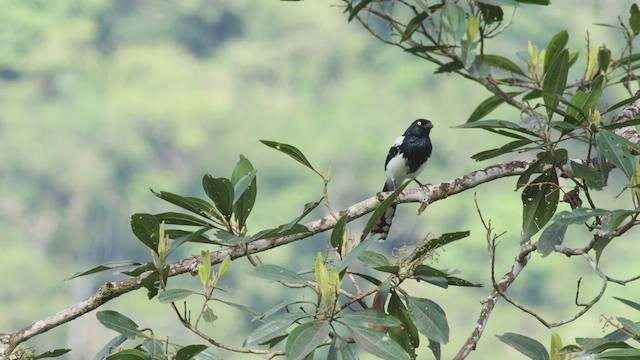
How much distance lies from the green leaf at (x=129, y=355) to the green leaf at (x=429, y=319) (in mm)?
441

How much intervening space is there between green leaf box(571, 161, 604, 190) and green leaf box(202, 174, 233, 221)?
0.63 meters

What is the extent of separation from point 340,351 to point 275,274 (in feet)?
0.59

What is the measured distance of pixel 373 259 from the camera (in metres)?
1.86

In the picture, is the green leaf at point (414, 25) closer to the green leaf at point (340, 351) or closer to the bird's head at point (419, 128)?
the green leaf at point (340, 351)

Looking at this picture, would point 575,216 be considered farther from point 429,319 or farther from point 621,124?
point 429,319

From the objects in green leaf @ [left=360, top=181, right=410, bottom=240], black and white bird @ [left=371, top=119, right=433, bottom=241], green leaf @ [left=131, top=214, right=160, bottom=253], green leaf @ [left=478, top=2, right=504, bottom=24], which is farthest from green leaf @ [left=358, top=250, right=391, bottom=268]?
black and white bird @ [left=371, top=119, right=433, bottom=241]

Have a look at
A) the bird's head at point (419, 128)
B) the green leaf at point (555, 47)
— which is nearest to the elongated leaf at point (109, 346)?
the green leaf at point (555, 47)

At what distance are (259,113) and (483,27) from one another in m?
27.1

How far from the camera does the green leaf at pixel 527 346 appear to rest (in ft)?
6.06

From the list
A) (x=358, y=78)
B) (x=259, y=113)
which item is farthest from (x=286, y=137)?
(x=358, y=78)

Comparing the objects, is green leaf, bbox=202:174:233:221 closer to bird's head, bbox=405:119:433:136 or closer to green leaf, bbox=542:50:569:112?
Answer: green leaf, bbox=542:50:569:112

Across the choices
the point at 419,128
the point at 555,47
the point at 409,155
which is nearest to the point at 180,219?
the point at 555,47

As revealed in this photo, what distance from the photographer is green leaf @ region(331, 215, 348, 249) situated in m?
1.82

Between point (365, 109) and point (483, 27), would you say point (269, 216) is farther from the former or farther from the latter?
point (483, 27)
